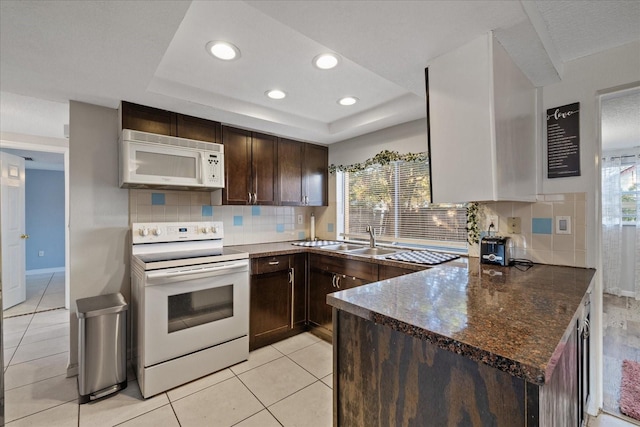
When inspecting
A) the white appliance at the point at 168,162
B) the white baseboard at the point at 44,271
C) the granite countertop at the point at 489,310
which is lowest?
the white baseboard at the point at 44,271

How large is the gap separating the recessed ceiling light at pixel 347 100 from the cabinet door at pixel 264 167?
3.00 feet

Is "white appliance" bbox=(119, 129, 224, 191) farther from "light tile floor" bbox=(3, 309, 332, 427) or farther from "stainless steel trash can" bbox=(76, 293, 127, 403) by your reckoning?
"light tile floor" bbox=(3, 309, 332, 427)

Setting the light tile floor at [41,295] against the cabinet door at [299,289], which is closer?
the cabinet door at [299,289]

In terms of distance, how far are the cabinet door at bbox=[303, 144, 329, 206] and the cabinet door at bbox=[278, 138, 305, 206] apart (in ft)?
0.26

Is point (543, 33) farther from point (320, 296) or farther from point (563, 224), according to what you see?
point (320, 296)

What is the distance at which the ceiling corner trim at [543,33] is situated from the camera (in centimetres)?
121

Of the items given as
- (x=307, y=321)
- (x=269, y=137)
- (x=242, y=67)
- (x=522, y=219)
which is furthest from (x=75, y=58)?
(x=522, y=219)

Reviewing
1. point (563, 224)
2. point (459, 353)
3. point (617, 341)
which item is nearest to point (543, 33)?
point (563, 224)

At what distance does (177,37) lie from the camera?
5.24 ft

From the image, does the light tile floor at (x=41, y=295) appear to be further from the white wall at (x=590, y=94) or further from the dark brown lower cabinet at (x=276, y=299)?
the white wall at (x=590, y=94)

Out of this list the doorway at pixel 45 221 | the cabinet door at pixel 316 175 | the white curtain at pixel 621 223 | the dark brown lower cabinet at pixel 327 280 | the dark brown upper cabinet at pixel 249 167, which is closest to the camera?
the dark brown lower cabinet at pixel 327 280

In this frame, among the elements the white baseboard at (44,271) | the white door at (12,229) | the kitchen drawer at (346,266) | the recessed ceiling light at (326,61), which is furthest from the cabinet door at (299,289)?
the white baseboard at (44,271)

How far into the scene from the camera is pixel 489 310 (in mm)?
1000

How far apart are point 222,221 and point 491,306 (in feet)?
8.53
